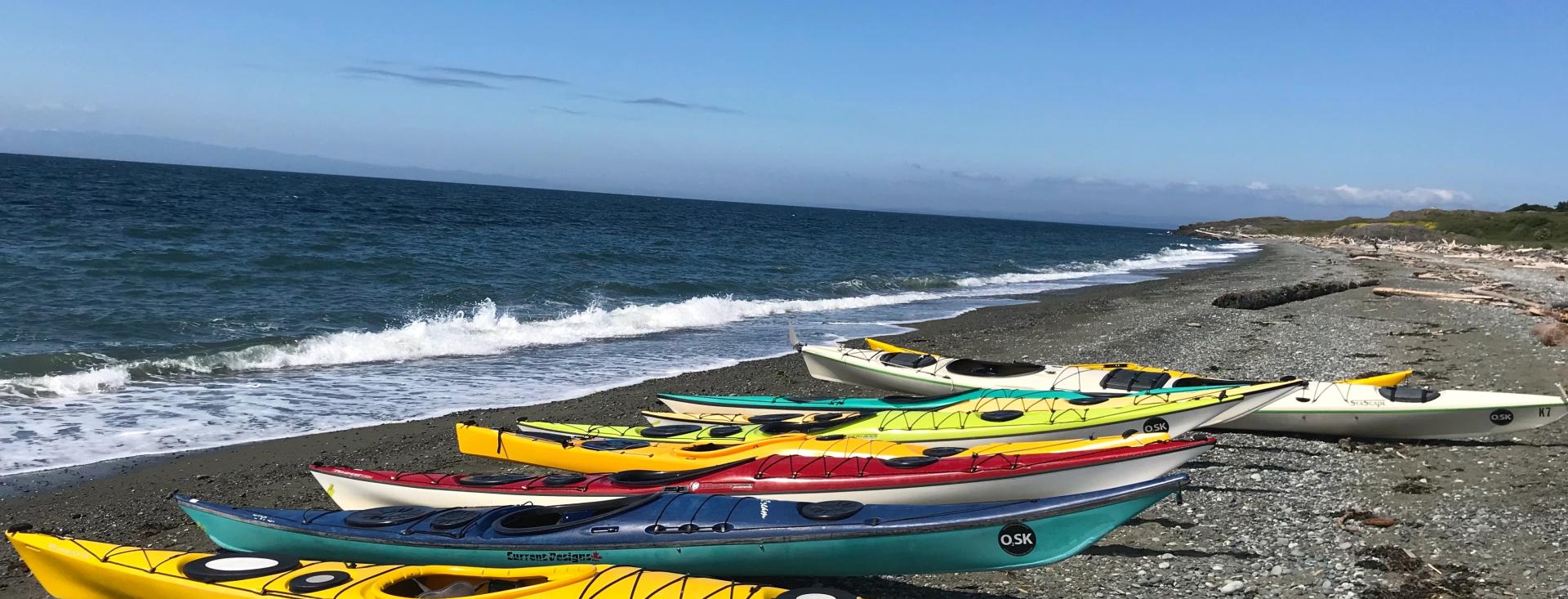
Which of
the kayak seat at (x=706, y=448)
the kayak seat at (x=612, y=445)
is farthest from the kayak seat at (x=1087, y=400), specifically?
the kayak seat at (x=612, y=445)

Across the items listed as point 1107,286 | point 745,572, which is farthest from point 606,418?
point 1107,286

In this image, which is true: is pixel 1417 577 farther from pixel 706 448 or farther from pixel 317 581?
pixel 317 581

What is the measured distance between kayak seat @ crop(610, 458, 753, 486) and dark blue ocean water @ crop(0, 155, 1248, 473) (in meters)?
5.37

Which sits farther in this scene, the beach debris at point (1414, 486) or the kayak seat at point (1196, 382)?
the kayak seat at point (1196, 382)

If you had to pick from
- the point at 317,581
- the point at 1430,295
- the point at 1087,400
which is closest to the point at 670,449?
the point at 317,581

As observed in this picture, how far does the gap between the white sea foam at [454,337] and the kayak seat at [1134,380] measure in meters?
10.4

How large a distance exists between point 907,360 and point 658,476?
5.75 m

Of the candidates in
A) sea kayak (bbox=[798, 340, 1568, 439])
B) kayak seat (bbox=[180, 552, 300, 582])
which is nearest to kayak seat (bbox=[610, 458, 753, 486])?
kayak seat (bbox=[180, 552, 300, 582])

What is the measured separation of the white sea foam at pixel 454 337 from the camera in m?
11.8

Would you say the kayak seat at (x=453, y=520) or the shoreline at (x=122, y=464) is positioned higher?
the kayak seat at (x=453, y=520)

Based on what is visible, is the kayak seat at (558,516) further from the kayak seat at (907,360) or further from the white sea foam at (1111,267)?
the white sea foam at (1111,267)

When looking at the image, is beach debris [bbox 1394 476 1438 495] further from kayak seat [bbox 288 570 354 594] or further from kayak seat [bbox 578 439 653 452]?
kayak seat [bbox 288 570 354 594]

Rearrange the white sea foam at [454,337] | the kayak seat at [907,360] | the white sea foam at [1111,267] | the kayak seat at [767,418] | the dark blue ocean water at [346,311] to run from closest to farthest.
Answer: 1. the kayak seat at [767,418]
2. the dark blue ocean water at [346,311]
3. the kayak seat at [907,360]
4. the white sea foam at [454,337]
5. the white sea foam at [1111,267]

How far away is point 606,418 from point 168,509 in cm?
432
